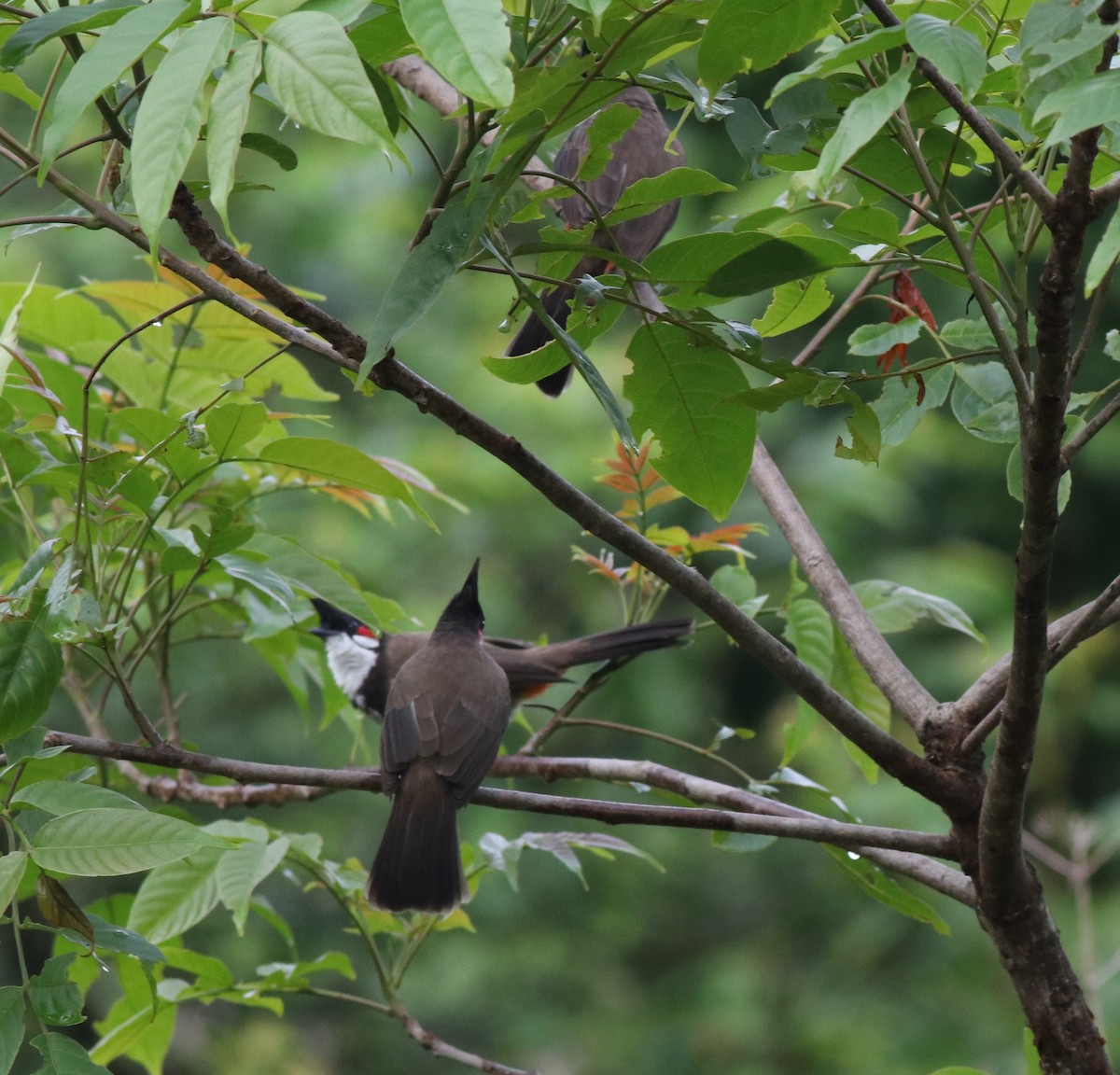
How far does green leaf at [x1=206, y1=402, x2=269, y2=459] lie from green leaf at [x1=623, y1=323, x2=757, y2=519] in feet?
1.13

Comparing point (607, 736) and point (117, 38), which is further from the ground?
point (117, 38)

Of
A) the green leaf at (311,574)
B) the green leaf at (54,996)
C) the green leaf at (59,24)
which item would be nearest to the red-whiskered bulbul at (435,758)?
the green leaf at (311,574)

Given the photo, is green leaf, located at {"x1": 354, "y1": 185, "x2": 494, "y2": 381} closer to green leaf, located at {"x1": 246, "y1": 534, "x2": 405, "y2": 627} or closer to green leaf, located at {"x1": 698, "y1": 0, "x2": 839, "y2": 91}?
green leaf, located at {"x1": 698, "y1": 0, "x2": 839, "y2": 91}

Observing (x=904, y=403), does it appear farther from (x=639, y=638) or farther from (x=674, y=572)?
(x=639, y=638)

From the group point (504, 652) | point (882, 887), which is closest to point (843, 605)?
point (882, 887)

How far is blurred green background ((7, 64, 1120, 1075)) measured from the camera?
200 inches

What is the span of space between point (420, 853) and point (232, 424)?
1039mm

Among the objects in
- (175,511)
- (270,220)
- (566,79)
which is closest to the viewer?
(566,79)

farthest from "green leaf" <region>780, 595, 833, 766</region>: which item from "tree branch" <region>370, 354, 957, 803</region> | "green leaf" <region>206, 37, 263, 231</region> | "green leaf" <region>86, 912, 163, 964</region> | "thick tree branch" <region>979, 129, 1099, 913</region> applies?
"green leaf" <region>206, 37, 263, 231</region>

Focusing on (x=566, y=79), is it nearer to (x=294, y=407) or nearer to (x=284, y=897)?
(x=294, y=407)

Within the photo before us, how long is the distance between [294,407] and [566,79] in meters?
4.74

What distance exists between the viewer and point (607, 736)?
5.66 metres

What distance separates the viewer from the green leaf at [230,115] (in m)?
0.68

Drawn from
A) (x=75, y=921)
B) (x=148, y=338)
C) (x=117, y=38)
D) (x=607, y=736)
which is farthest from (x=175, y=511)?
(x=607, y=736)
